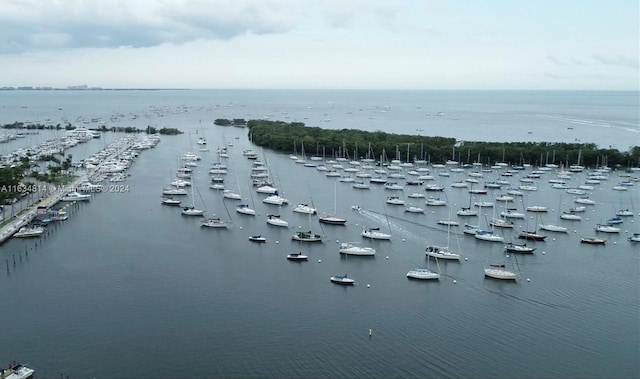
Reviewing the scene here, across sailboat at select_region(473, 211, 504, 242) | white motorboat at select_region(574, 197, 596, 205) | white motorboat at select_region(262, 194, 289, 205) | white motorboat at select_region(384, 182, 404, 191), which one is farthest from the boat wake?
white motorboat at select_region(262, 194, 289, 205)

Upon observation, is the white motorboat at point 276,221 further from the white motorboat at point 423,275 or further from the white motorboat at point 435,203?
the white motorboat at point 435,203

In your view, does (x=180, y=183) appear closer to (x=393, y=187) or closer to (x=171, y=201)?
(x=171, y=201)

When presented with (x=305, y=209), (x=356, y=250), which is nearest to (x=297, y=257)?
(x=356, y=250)

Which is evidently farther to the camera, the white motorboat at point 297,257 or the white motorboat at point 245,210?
the white motorboat at point 245,210

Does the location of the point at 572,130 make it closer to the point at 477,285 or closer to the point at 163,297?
the point at 477,285

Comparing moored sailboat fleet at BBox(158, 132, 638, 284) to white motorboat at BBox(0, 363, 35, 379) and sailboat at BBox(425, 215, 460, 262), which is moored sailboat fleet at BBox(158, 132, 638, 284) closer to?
sailboat at BBox(425, 215, 460, 262)

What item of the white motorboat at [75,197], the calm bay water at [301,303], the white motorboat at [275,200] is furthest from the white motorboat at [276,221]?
the white motorboat at [75,197]
